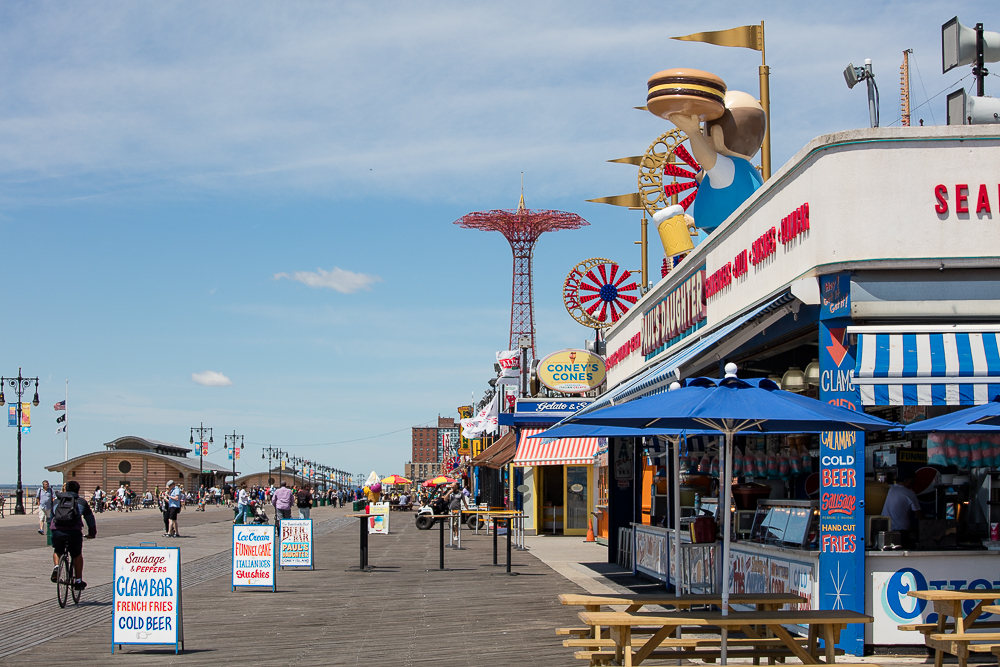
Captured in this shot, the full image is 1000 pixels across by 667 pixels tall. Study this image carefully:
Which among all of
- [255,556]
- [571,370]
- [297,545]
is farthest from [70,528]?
[571,370]

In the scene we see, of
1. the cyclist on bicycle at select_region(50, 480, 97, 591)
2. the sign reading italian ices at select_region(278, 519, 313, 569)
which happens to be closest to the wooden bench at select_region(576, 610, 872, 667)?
the cyclist on bicycle at select_region(50, 480, 97, 591)

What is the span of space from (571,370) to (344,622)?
692 inches

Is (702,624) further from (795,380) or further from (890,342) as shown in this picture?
(795,380)

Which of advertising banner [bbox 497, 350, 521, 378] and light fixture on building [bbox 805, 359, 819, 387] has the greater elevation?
advertising banner [bbox 497, 350, 521, 378]

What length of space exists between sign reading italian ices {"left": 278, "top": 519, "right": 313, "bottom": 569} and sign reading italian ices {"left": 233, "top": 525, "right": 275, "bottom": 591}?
151 inches

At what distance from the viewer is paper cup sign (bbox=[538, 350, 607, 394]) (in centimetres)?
2912

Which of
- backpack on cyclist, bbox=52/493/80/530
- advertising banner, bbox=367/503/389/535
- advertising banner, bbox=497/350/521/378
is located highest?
advertising banner, bbox=497/350/521/378

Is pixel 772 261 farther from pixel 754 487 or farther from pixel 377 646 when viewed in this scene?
pixel 377 646

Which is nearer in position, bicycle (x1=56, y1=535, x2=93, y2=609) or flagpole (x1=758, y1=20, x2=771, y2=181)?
bicycle (x1=56, y1=535, x2=93, y2=609)

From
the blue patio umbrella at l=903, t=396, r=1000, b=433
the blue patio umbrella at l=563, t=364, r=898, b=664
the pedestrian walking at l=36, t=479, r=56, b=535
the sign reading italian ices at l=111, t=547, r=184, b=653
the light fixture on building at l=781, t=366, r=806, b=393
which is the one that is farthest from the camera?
the pedestrian walking at l=36, t=479, r=56, b=535

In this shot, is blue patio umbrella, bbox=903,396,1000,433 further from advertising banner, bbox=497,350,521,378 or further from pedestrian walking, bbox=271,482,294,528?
advertising banner, bbox=497,350,521,378

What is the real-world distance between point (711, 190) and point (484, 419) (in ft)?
101

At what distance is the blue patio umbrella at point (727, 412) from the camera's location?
24.4ft

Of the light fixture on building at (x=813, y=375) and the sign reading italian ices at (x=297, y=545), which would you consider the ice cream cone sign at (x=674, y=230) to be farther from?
the sign reading italian ices at (x=297, y=545)
